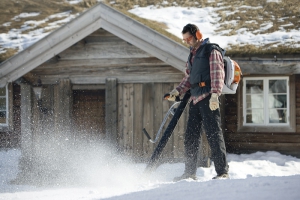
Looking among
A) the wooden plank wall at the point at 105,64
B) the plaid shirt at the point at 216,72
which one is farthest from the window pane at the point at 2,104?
the plaid shirt at the point at 216,72

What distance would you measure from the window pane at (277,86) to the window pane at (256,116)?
0.54 metres

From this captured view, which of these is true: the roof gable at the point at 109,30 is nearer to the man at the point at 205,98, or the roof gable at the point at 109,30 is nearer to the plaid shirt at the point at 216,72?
the man at the point at 205,98

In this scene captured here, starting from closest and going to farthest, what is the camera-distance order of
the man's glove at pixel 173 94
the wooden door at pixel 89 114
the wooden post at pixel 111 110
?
the man's glove at pixel 173 94
the wooden post at pixel 111 110
the wooden door at pixel 89 114

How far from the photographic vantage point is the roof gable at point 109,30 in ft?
29.5

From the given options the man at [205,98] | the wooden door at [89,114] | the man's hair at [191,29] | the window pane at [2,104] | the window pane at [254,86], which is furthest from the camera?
the window pane at [2,104]

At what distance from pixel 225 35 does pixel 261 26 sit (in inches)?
38.3

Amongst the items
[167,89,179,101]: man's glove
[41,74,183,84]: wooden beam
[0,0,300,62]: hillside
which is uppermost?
[0,0,300,62]: hillside

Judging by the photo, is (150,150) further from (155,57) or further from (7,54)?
(7,54)

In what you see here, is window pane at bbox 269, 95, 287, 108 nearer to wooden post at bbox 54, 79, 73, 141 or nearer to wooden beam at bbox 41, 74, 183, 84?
wooden beam at bbox 41, 74, 183, 84

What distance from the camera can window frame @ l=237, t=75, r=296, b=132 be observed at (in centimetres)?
1084

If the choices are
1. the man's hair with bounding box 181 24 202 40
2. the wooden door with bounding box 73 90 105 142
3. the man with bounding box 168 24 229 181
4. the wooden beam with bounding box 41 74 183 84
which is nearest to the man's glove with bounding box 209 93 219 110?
the man with bounding box 168 24 229 181

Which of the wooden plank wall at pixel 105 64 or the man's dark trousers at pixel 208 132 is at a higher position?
the wooden plank wall at pixel 105 64

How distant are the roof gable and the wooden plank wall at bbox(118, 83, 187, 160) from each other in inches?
30.5

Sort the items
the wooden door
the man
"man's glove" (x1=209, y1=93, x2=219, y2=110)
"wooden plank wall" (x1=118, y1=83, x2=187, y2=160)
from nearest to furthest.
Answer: "man's glove" (x1=209, y1=93, x2=219, y2=110) < the man < "wooden plank wall" (x1=118, y1=83, x2=187, y2=160) < the wooden door
